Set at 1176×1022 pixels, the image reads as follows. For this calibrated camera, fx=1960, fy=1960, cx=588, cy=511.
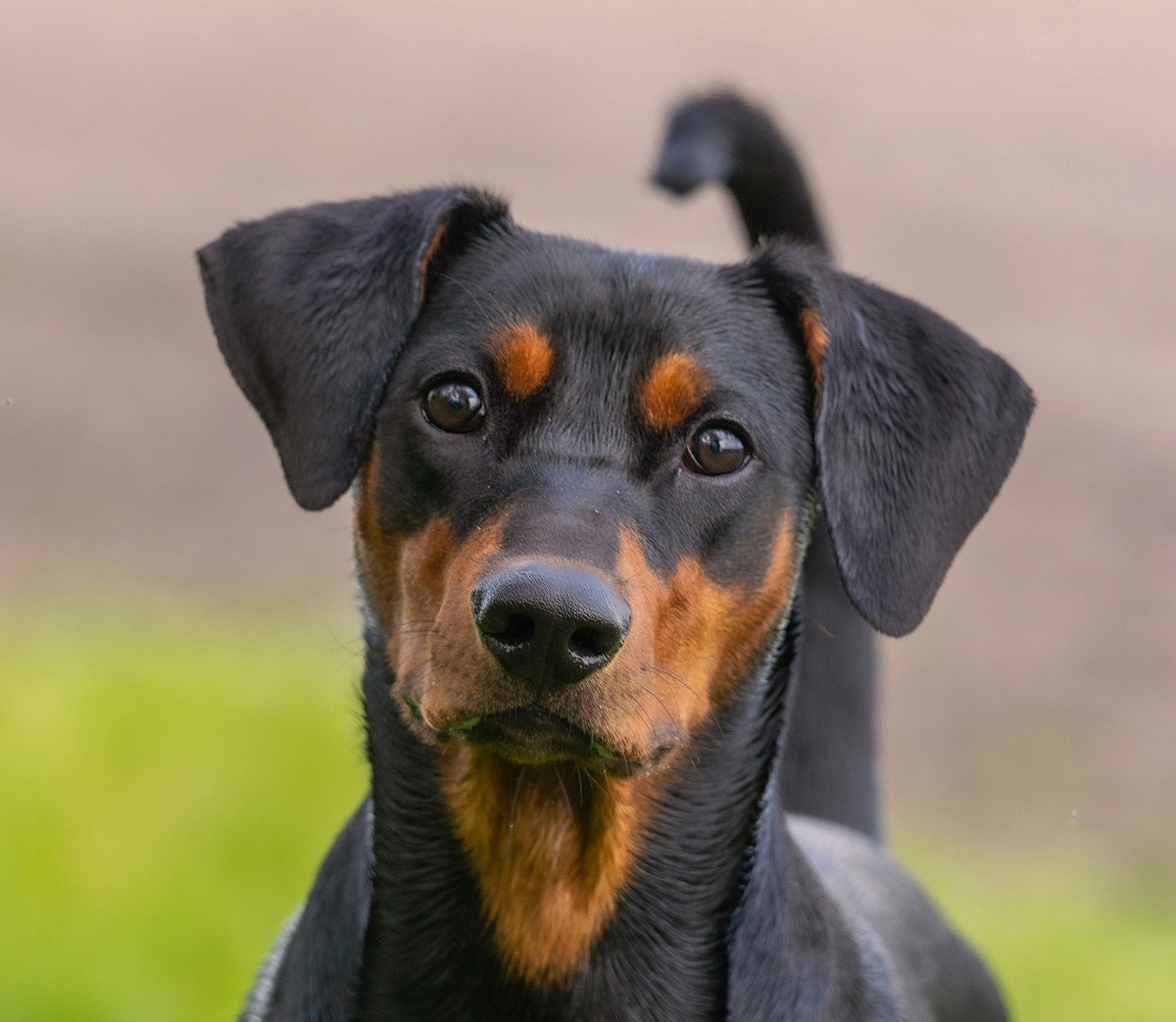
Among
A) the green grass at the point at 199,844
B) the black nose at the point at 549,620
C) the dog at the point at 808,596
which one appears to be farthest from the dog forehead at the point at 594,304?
the green grass at the point at 199,844

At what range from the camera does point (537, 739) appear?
3162 millimetres

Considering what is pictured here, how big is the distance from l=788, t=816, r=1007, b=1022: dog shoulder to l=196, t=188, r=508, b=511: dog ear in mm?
1213

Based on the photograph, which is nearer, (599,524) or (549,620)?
(549,620)

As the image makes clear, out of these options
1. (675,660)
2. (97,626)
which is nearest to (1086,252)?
(97,626)

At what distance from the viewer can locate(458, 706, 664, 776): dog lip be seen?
312 centimetres

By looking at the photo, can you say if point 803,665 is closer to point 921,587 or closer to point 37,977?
point 921,587

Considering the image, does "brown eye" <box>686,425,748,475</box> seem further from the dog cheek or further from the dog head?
the dog cheek

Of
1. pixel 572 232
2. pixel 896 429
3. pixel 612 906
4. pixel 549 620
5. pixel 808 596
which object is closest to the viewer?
pixel 549 620

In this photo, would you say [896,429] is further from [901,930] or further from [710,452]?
[901,930]

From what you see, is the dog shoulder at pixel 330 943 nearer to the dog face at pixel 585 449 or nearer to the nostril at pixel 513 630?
the dog face at pixel 585 449

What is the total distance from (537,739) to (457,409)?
62 centimetres

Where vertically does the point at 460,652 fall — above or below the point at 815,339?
below

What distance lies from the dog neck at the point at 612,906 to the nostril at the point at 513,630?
51cm

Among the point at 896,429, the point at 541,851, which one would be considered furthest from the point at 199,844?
the point at 896,429
